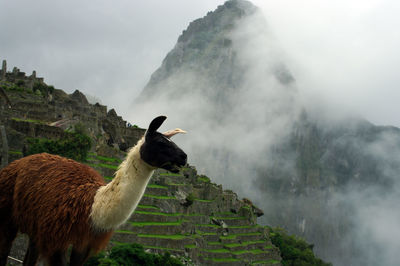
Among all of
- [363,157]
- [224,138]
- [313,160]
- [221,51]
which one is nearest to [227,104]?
[224,138]

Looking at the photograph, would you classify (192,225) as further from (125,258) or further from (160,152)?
(160,152)

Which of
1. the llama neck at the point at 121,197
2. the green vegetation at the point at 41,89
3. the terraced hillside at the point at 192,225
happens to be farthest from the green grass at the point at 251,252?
the llama neck at the point at 121,197

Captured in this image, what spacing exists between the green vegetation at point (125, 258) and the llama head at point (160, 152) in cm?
1127

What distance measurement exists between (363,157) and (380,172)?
8.87 m

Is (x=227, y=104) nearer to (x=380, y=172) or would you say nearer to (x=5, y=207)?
(x=380, y=172)

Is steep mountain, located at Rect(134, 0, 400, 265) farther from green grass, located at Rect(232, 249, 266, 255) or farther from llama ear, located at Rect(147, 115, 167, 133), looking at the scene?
llama ear, located at Rect(147, 115, 167, 133)

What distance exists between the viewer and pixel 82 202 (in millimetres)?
5070

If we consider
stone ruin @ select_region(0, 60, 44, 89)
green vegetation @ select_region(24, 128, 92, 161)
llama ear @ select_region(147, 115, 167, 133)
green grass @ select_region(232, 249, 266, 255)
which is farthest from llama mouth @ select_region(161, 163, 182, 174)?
stone ruin @ select_region(0, 60, 44, 89)

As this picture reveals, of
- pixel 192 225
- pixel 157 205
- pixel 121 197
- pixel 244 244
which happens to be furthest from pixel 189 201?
pixel 121 197

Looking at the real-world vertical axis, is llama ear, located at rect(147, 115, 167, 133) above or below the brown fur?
above

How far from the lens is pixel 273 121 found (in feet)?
596

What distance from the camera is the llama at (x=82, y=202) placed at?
4891 millimetres

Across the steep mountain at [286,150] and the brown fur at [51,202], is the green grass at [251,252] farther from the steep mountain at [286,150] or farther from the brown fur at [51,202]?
the steep mountain at [286,150]

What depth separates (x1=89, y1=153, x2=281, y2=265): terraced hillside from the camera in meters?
20.9
